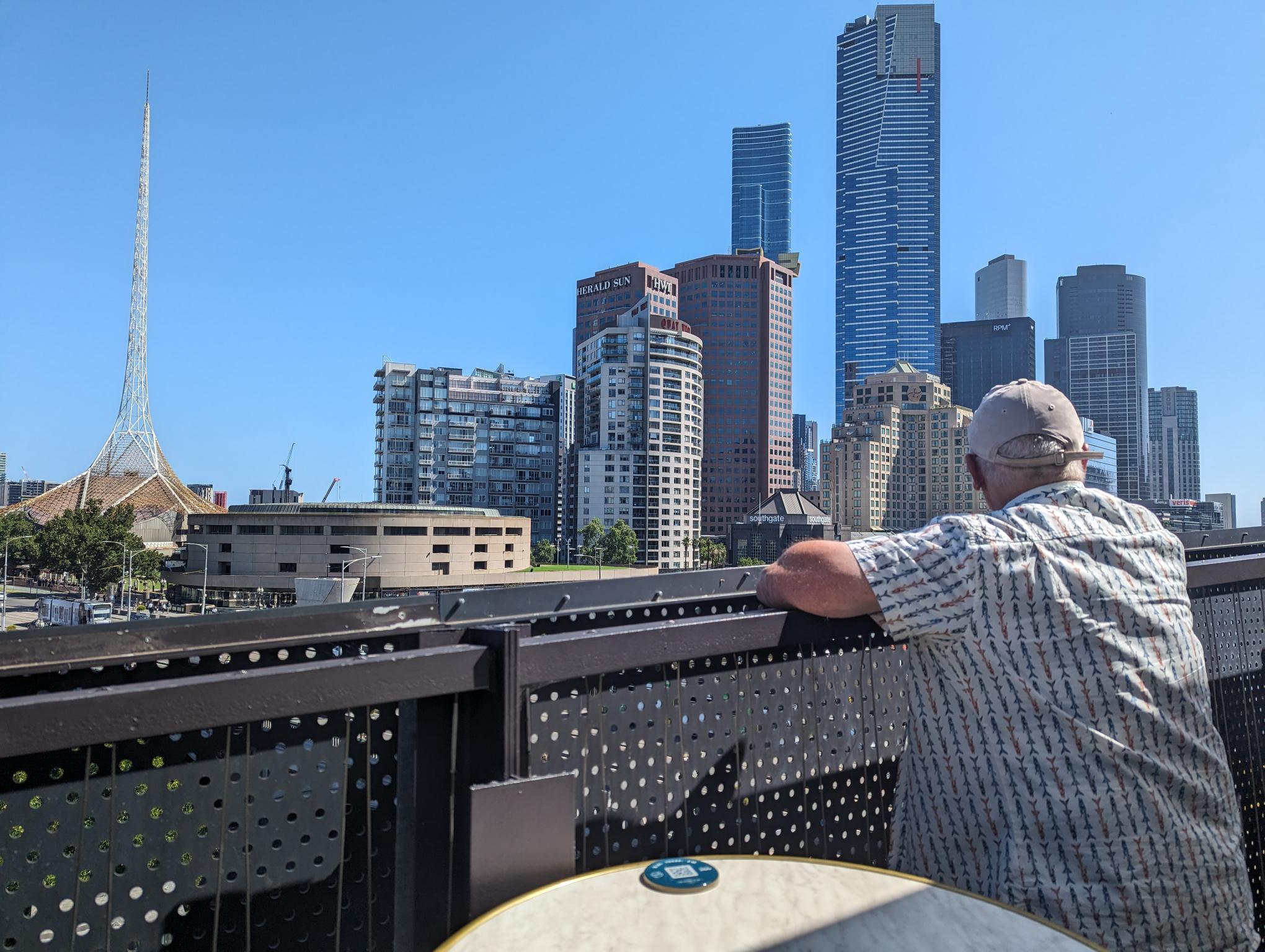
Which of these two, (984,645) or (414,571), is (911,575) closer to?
(984,645)

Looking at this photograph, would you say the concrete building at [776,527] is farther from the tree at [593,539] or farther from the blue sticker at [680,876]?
the blue sticker at [680,876]

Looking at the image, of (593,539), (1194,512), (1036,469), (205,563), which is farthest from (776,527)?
(1036,469)

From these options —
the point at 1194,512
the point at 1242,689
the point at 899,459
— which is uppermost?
the point at 899,459

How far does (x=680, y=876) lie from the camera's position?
1196mm

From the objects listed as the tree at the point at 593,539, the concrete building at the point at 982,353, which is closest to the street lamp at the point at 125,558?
the tree at the point at 593,539

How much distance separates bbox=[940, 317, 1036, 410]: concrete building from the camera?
183 meters

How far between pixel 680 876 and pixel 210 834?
2.43 ft

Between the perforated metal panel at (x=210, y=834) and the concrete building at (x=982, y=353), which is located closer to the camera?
the perforated metal panel at (x=210, y=834)

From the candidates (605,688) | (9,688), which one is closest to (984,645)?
(605,688)

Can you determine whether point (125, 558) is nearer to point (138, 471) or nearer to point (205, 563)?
point (205, 563)

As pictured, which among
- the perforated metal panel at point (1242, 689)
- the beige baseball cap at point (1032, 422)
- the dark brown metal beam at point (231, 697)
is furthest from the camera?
the perforated metal panel at point (1242, 689)

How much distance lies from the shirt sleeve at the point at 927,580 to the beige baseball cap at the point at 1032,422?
0.31m

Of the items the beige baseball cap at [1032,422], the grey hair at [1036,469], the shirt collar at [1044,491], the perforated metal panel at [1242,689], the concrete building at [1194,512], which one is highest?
the concrete building at [1194,512]

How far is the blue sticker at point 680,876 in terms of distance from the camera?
1.17 meters
